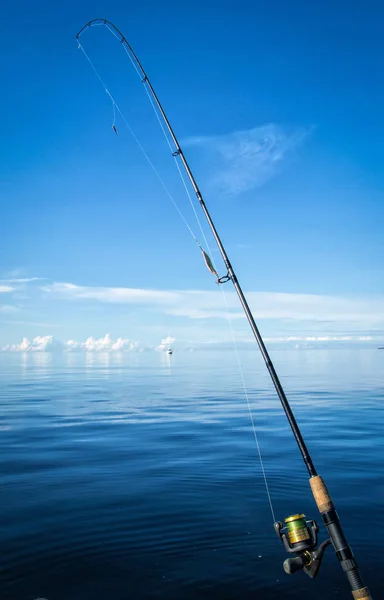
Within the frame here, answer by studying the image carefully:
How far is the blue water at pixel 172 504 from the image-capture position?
5.83 meters

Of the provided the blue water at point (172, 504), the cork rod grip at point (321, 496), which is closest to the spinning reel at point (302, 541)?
the cork rod grip at point (321, 496)

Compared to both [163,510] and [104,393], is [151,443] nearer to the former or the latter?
[163,510]

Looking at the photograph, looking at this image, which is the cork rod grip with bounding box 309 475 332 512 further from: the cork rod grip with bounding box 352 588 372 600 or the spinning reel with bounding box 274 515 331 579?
the cork rod grip with bounding box 352 588 372 600

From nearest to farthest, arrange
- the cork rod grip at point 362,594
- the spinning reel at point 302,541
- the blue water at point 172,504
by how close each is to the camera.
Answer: the cork rod grip at point 362,594, the spinning reel at point 302,541, the blue water at point 172,504

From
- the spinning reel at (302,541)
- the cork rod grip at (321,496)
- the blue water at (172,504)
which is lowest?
the blue water at (172,504)

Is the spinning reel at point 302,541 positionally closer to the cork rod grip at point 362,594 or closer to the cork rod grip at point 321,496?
the cork rod grip at point 321,496

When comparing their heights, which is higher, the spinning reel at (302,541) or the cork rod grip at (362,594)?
the spinning reel at (302,541)

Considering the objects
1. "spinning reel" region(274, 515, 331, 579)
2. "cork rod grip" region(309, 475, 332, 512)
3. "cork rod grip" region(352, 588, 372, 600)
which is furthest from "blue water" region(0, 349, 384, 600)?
"cork rod grip" region(352, 588, 372, 600)

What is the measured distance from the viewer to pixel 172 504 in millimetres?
8523

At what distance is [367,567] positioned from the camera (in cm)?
616

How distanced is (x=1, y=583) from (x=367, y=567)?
4654 mm

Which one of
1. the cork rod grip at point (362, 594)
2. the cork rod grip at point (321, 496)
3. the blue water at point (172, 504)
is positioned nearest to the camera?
the cork rod grip at point (362, 594)

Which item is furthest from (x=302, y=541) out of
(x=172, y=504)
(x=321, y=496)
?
(x=172, y=504)

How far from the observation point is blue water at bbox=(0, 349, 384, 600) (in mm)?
5832
